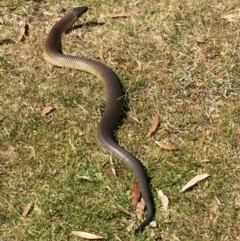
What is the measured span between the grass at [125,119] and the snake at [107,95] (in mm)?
90

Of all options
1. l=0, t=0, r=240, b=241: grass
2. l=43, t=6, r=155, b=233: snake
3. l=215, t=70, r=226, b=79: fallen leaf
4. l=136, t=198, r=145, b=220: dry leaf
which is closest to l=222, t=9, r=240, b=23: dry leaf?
l=0, t=0, r=240, b=241: grass

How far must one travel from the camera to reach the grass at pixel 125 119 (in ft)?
15.5

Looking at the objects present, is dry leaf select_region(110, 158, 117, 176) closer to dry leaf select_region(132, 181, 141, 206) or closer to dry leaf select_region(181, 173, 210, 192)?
dry leaf select_region(132, 181, 141, 206)

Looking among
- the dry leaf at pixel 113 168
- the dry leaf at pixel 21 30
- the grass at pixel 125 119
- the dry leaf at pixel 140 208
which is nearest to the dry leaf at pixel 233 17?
the grass at pixel 125 119

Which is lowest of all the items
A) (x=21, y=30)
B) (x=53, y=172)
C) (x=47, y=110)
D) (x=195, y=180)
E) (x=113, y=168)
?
(x=195, y=180)

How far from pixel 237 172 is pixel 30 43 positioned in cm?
308

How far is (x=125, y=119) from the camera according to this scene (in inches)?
221

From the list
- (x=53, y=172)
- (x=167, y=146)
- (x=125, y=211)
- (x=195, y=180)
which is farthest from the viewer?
(x=167, y=146)

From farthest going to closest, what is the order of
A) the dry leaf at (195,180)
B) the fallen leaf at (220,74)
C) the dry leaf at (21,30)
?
the dry leaf at (21,30), the fallen leaf at (220,74), the dry leaf at (195,180)

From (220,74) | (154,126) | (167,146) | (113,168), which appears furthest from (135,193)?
(220,74)

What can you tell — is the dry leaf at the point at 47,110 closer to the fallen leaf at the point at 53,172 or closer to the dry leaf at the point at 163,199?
the fallen leaf at the point at 53,172

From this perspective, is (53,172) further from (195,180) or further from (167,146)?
(195,180)

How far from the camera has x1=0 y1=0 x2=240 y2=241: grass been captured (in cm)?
471

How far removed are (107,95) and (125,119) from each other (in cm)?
37
